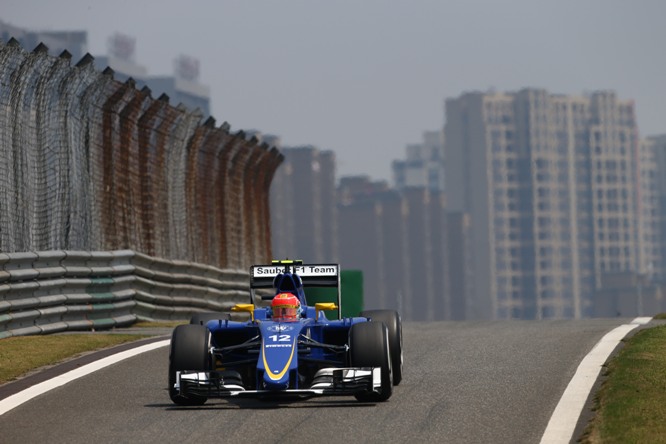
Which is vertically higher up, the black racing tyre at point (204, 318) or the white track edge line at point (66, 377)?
the black racing tyre at point (204, 318)

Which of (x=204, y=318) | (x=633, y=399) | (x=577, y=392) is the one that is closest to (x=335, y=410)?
(x=577, y=392)

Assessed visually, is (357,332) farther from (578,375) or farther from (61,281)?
(61,281)

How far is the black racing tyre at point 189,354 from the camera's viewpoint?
12.0 meters

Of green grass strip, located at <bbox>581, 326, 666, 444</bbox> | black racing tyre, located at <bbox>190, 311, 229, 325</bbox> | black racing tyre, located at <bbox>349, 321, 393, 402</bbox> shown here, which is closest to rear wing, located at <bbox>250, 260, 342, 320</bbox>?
black racing tyre, located at <bbox>190, 311, 229, 325</bbox>

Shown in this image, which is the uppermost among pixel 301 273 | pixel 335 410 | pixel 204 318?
A: pixel 301 273

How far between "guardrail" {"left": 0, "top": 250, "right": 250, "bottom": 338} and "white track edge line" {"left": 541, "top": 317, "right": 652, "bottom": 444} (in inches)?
271

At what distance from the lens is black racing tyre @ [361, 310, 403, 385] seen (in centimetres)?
1294

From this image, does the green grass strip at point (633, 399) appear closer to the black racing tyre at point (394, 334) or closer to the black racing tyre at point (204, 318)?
the black racing tyre at point (394, 334)

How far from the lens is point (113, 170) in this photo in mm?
23250

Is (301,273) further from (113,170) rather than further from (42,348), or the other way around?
(113,170)

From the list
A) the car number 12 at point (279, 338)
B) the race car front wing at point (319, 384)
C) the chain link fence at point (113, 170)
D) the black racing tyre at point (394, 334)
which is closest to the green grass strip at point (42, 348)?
the chain link fence at point (113, 170)

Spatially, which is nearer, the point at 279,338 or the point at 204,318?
the point at 279,338

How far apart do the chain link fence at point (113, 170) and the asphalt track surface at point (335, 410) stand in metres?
4.37

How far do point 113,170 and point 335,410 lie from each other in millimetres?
12422
